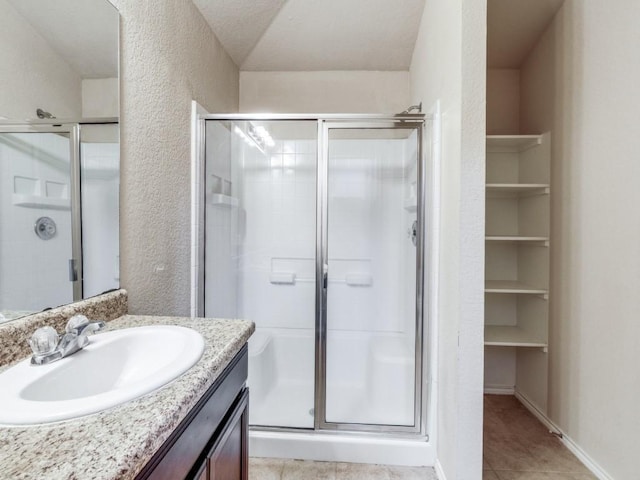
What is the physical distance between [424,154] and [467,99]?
483mm

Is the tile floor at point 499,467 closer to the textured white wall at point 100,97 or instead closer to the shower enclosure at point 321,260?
the shower enclosure at point 321,260

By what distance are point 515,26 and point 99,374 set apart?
9.18ft

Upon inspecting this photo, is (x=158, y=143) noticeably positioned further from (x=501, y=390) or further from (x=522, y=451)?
(x=501, y=390)

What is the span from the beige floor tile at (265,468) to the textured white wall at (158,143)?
0.88 metres

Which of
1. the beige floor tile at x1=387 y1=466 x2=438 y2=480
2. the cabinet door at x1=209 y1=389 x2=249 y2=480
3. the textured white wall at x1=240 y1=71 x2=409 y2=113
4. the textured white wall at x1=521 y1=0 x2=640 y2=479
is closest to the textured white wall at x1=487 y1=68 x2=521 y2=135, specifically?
the textured white wall at x1=521 y1=0 x2=640 y2=479

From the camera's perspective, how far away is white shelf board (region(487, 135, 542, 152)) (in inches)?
79.8

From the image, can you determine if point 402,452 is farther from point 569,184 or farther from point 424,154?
point 569,184

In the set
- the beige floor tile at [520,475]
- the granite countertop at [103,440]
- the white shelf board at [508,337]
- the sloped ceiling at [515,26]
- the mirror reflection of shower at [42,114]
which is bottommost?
the beige floor tile at [520,475]

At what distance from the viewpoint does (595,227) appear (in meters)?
1.58

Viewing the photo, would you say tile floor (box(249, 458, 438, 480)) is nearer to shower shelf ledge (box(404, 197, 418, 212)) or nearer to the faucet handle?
the faucet handle

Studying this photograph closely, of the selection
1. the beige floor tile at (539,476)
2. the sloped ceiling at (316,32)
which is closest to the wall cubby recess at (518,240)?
the beige floor tile at (539,476)

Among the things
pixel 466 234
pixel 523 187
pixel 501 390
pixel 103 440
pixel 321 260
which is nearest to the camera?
pixel 103 440

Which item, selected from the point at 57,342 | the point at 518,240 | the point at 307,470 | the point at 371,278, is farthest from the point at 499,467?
the point at 57,342

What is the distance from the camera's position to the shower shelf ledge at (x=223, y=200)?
1941 millimetres
